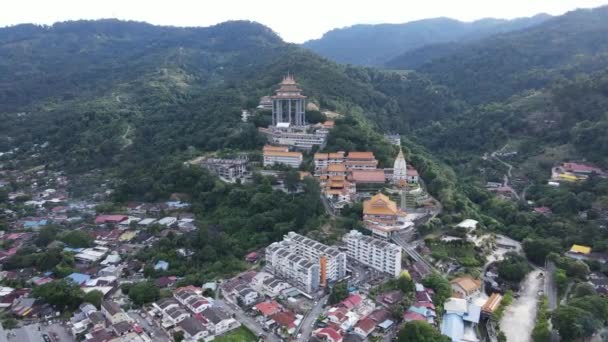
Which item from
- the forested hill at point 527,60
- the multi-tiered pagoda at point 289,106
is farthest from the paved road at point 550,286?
the forested hill at point 527,60

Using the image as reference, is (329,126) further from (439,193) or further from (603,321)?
(603,321)

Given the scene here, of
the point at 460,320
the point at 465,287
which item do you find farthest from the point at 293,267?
the point at 465,287

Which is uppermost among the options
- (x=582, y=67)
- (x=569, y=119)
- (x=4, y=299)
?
(x=582, y=67)

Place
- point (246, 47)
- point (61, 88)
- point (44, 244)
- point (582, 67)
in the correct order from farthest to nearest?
point (246, 47) < point (61, 88) < point (582, 67) < point (44, 244)

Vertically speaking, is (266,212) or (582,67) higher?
(582,67)

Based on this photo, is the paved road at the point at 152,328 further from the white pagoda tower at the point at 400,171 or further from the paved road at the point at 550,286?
the white pagoda tower at the point at 400,171

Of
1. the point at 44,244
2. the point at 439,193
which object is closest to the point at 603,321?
the point at 439,193

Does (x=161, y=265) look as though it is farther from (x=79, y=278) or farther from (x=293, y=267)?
(x=293, y=267)
